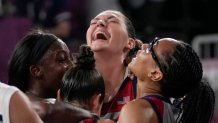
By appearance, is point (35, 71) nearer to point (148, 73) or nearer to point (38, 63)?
point (38, 63)

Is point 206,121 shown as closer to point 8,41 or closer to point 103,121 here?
point 103,121

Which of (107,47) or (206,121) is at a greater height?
(107,47)

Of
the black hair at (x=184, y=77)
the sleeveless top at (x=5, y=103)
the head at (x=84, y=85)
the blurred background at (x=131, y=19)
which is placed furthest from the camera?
the blurred background at (x=131, y=19)

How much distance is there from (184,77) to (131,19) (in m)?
4.72

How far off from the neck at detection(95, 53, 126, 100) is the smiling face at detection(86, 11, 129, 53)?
0.07 m

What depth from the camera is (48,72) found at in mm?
3178

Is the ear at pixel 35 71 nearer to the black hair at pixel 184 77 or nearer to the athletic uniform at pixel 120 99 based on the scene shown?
the athletic uniform at pixel 120 99

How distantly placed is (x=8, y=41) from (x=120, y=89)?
3108mm

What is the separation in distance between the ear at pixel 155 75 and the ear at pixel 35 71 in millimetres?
626

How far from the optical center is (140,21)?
7.50m

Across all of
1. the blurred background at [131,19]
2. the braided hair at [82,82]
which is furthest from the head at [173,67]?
the blurred background at [131,19]

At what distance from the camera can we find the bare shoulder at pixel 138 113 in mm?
2611

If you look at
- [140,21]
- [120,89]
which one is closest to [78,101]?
[120,89]

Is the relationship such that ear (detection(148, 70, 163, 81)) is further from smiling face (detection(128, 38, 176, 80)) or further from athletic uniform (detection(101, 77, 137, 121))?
athletic uniform (detection(101, 77, 137, 121))
